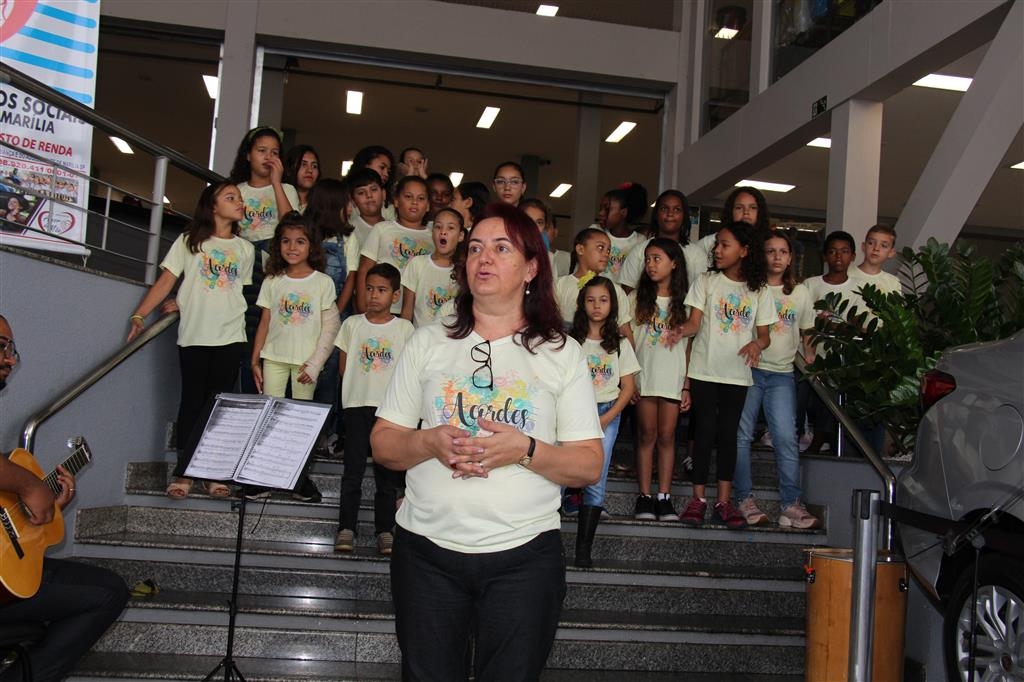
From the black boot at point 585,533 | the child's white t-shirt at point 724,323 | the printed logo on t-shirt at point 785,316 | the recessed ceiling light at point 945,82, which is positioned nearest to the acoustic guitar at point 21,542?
the black boot at point 585,533

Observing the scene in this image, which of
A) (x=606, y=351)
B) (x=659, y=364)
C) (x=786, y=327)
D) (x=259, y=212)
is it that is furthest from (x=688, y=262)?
(x=259, y=212)

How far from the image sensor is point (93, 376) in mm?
4855

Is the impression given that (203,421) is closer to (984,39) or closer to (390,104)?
(984,39)

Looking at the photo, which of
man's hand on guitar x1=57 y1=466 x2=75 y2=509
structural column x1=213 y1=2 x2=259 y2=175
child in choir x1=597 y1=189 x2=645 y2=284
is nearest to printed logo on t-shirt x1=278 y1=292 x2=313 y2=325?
man's hand on guitar x1=57 y1=466 x2=75 y2=509

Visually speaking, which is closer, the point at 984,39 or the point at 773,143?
the point at 984,39

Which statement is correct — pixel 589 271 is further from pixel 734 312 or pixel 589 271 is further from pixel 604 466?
pixel 604 466

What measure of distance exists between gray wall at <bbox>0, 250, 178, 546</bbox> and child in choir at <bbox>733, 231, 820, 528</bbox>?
3.29m

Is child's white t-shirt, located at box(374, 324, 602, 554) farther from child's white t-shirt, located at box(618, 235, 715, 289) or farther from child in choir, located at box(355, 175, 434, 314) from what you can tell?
child in choir, located at box(355, 175, 434, 314)

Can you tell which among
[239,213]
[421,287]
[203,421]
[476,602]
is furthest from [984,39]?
[476,602]

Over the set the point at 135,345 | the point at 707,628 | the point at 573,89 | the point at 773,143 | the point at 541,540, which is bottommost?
the point at 707,628

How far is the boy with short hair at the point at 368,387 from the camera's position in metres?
5.17

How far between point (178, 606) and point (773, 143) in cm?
662

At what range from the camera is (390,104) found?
1368 centimetres

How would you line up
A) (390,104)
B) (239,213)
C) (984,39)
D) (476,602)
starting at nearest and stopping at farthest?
(476,602) → (239,213) → (984,39) → (390,104)
